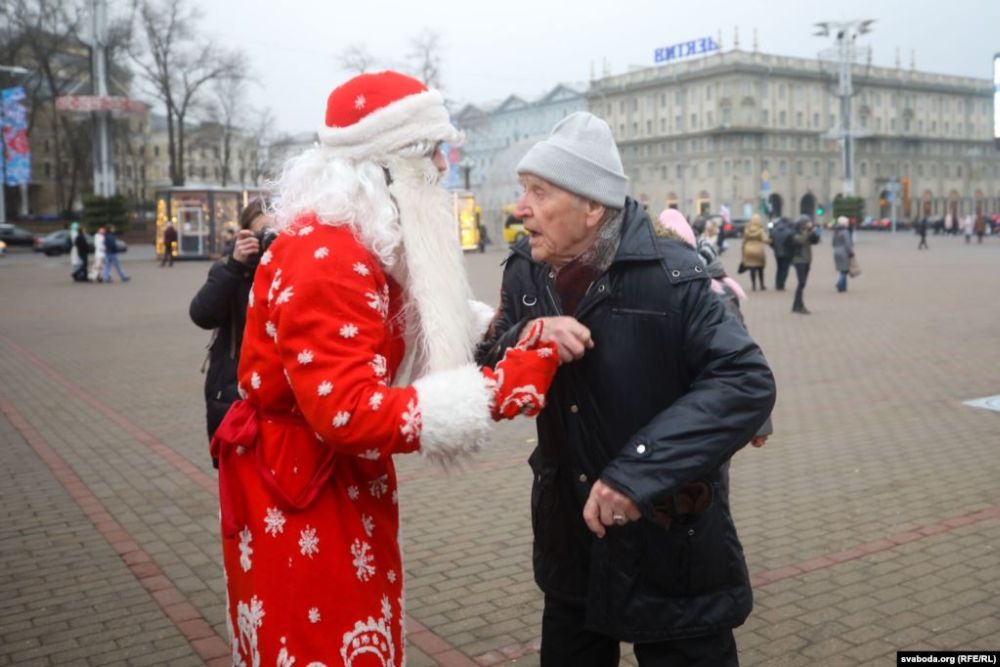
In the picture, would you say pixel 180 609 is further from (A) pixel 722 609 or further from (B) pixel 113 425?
(B) pixel 113 425

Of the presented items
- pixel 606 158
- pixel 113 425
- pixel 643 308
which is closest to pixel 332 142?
pixel 606 158

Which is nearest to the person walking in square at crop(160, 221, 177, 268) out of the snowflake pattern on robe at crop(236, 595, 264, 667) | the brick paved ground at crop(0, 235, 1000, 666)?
the brick paved ground at crop(0, 235, 1000, 666)

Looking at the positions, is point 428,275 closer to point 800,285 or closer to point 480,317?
point 480,317

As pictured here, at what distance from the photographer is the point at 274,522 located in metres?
2.31

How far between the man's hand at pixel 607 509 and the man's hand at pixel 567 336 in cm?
30

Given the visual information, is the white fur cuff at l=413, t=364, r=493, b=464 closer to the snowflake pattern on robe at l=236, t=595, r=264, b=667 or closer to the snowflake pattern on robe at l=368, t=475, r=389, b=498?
the snowflake pattern on robe at l=368, t=475, r=389, b=498

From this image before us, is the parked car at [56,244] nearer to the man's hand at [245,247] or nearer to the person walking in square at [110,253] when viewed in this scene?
the person walking in square at [110,253]

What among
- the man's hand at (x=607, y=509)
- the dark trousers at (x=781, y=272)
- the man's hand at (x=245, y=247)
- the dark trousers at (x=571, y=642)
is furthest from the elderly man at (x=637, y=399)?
the dark trousers at (x=781, y=272)

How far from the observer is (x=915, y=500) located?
6.00 m

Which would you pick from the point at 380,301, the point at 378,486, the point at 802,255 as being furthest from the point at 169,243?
the point at 380,301

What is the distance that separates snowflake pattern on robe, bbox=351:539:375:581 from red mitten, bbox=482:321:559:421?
45 cm

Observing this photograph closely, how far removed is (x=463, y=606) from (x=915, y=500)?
120 inches

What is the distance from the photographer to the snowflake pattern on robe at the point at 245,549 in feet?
7.72

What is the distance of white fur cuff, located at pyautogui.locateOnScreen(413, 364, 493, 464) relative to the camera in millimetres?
2152
